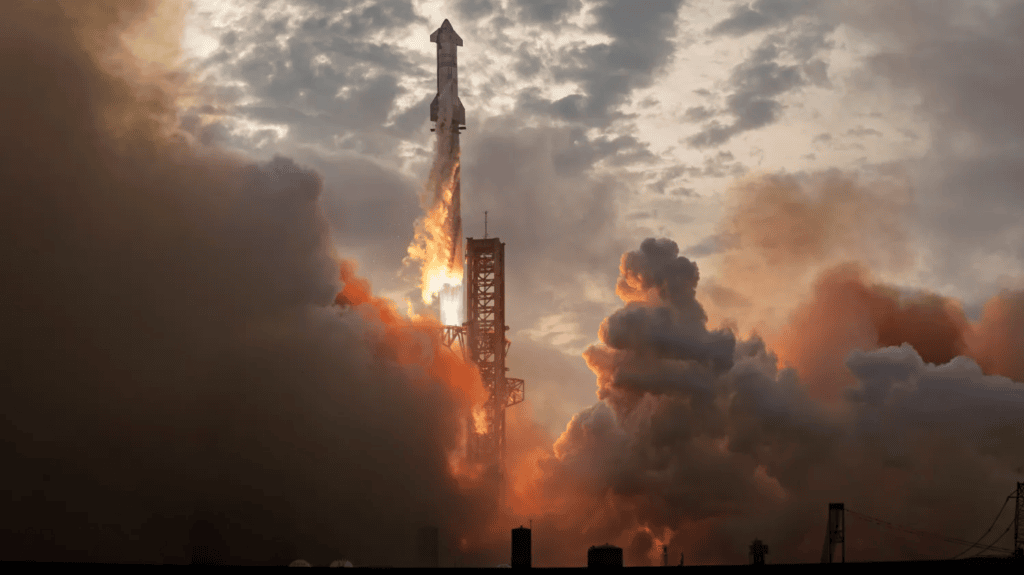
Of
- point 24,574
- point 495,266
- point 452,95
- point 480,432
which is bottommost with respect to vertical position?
point 24,574

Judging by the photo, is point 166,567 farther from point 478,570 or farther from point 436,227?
point 436,227

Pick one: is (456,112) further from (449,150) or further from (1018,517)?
(1018,517)

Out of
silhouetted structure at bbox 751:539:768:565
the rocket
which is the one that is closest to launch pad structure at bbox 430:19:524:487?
the rocket

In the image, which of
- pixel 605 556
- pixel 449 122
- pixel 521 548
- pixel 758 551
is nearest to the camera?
pixel 605 556

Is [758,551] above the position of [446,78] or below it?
below

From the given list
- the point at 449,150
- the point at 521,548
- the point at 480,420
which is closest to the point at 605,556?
the point at 521,548

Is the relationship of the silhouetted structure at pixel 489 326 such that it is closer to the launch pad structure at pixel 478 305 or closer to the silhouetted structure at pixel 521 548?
the launch pad structure at pixel 478 305

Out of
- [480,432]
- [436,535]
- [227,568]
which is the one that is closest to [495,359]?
[480,432]
